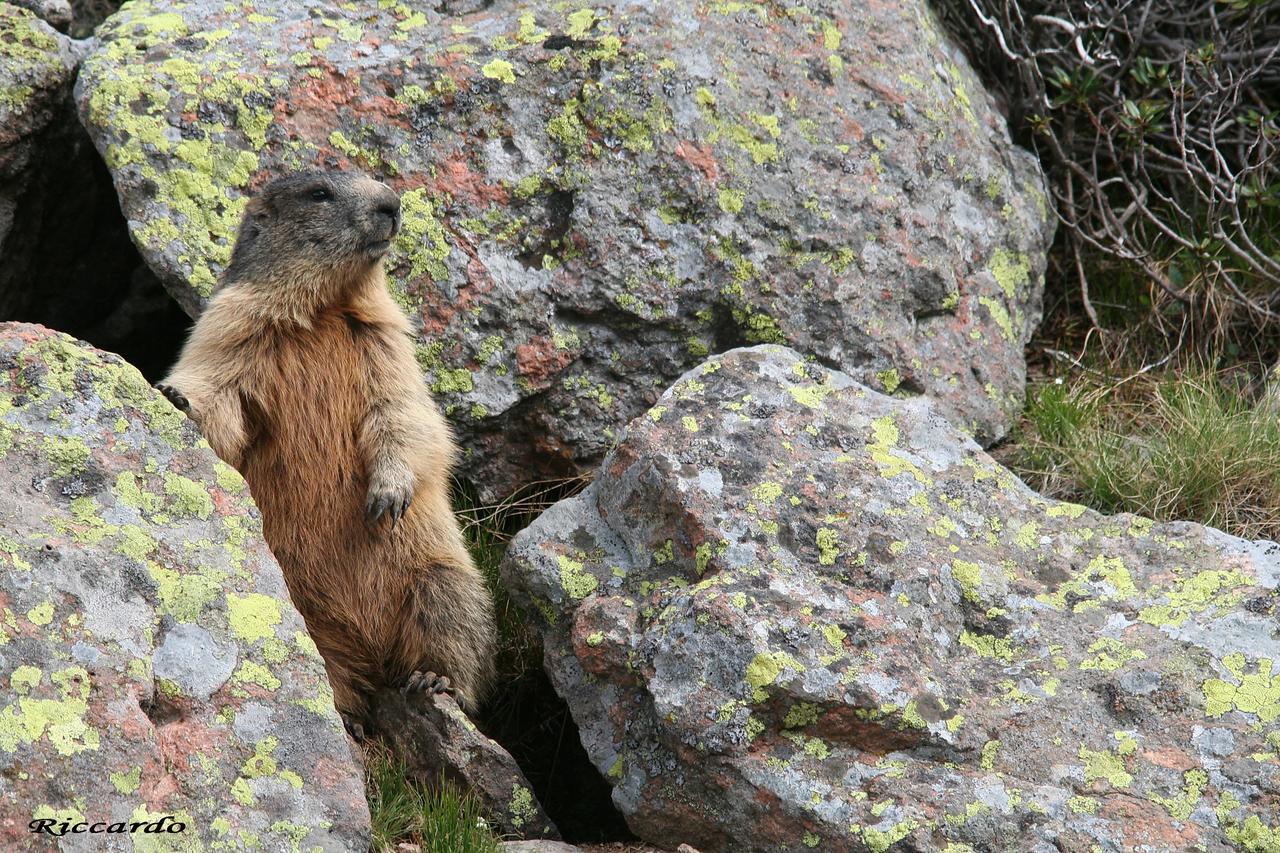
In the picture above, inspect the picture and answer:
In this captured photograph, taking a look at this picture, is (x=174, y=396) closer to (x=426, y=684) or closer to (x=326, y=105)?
(x=426, y=684)

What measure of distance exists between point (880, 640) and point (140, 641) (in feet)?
8.50

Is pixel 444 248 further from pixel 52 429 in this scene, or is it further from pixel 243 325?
pixel 52 429

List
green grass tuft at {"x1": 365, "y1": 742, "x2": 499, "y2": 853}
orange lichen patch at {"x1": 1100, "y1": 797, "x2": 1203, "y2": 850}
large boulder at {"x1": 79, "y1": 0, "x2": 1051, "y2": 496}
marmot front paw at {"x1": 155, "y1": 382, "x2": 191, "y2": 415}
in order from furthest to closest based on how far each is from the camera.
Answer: large boulder at {"x1": 79, "y1": 0, "x2": 1051, "y2": 496}
marmot front paw at {"x1": 155, "y1": 382, "x2": 191, "y2": 415}
green grass tuft at {"x1": 365, "y1": 742, "x2": 499, "y2": 853}
orange lichen patch at {"x1": 1100, "y1": 797, "x2": 1203, "y2": 850}

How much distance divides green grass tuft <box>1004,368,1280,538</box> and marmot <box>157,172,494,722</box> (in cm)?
316

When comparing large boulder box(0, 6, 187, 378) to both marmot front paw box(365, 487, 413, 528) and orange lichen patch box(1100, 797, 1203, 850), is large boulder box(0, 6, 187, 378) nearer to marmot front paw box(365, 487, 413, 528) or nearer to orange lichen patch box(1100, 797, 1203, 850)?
marmot front paw box(365, 487, 413, 528)

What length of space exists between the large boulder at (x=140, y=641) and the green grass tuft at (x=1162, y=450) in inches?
163

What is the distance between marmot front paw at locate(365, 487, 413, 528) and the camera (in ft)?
19.9

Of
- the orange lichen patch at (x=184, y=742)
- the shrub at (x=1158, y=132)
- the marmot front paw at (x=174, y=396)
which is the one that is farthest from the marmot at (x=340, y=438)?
the shrub at (x=1158, y=132)

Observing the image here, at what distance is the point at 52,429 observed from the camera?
486 centimetres

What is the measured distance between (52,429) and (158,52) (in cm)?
296

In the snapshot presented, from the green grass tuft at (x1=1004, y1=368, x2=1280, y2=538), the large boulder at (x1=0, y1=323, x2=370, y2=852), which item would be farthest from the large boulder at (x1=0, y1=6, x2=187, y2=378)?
the green grass tuft at (x1=1004, y1=368, x2=1280, y2=538)

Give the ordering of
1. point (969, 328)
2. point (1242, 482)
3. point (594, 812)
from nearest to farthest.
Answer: point (594, 812)
point (1242, 482)
point (969, 328)

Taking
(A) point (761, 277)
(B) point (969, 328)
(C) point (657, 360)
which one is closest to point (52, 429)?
(C) point (657, 360)
